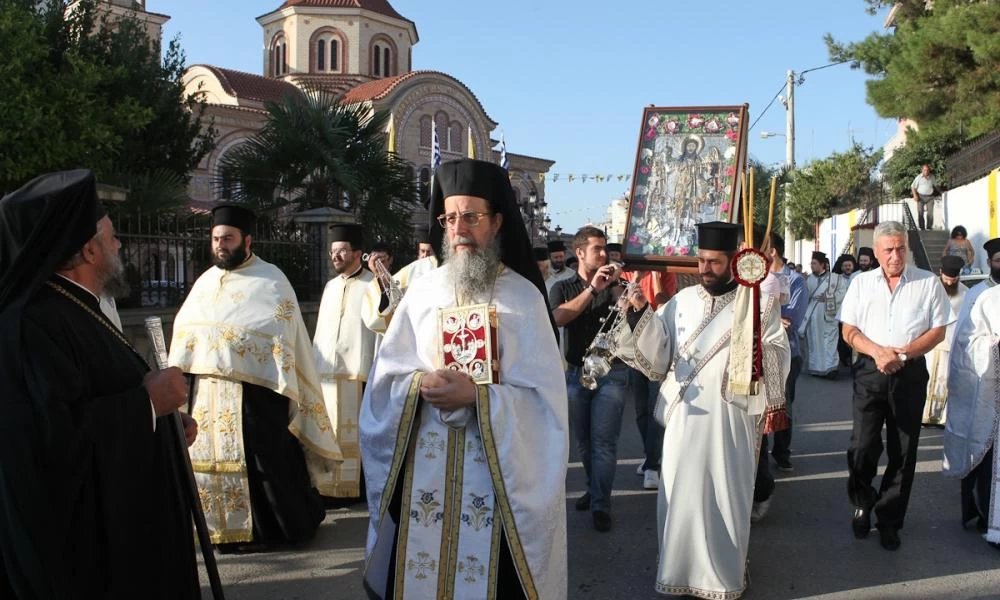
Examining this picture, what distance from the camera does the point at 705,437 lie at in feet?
15.2

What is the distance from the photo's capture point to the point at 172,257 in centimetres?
1008

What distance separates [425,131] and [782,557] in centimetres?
4168

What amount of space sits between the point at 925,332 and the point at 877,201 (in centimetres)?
2409

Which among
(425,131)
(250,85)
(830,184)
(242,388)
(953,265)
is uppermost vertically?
(250,85)

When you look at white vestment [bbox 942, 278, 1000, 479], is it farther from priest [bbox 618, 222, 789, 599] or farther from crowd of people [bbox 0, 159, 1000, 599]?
priest [bbox 618, 222, 789, 599]

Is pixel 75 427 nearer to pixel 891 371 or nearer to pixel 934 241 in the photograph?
pixel 891 371

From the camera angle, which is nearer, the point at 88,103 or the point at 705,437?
the point at 705,437

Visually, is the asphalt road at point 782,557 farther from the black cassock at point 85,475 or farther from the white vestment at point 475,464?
the black cassock at point 85,475

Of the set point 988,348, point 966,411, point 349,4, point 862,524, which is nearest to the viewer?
point 862,524

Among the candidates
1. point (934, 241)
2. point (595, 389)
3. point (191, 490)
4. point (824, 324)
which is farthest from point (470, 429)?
point (934, 241)

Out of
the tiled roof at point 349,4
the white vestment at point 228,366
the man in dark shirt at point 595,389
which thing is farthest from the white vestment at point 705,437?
the tiled roof at point 349,4

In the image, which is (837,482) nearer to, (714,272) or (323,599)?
(714,272)

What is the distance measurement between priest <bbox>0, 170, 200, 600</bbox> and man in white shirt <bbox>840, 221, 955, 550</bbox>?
4.18 metres

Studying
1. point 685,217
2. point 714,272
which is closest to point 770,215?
point 714,272
